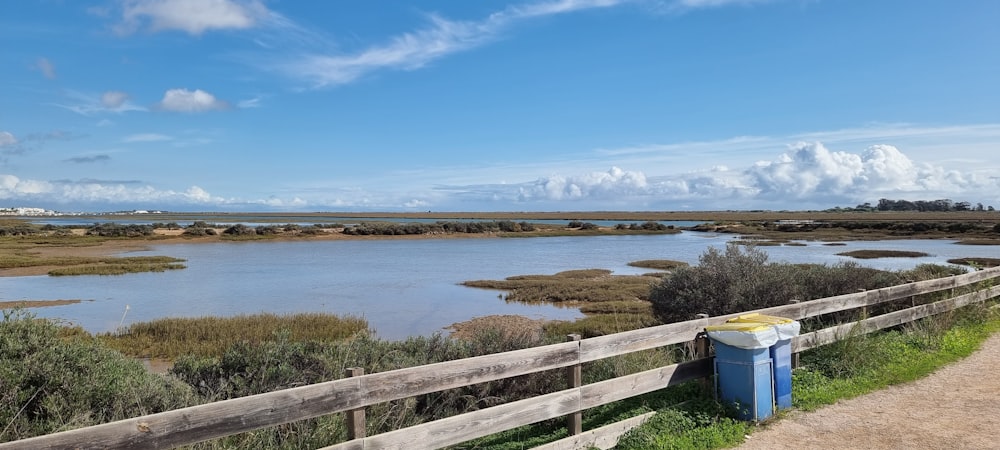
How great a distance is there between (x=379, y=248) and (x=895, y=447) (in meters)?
58.7

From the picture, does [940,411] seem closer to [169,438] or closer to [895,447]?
[895,447]

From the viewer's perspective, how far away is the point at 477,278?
35.7 metres

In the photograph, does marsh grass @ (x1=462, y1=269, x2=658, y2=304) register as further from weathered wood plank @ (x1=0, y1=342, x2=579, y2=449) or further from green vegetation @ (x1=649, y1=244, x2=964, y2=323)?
weathered wood plank @ (x1=0, y1=342, x2=579, y2=449)

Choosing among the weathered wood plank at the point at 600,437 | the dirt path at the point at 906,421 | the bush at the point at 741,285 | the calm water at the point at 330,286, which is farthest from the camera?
the calm water at the point at 330,286

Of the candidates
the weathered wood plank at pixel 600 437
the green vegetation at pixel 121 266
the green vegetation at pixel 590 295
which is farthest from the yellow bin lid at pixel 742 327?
the green vegetation at pixel 121 266

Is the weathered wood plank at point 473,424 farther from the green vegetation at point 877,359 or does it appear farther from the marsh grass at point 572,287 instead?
the marsh grass at point 572,287

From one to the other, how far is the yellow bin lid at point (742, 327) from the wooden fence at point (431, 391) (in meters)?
0.25

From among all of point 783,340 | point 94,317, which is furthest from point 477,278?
point 783,340

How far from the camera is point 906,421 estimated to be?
22.1 feet

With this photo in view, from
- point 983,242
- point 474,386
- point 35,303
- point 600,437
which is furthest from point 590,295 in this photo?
point 983,242

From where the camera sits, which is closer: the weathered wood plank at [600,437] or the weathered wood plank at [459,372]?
the weathered wood plank at [459,372]

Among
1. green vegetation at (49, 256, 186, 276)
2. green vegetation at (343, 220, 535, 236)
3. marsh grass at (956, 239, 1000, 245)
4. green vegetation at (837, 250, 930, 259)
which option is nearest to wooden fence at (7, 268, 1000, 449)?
green vegetation at (49, 256, 186, 276)

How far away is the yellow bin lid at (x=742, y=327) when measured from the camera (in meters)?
6.45

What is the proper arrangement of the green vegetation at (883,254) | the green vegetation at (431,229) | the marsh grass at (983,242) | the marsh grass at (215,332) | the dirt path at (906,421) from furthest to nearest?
the green vegetation at (431,229)
the marsh grass at (983,242)
the green vegetation at (883,254)
the marsh grass at (215,332)
the dirt path at (906,421)
